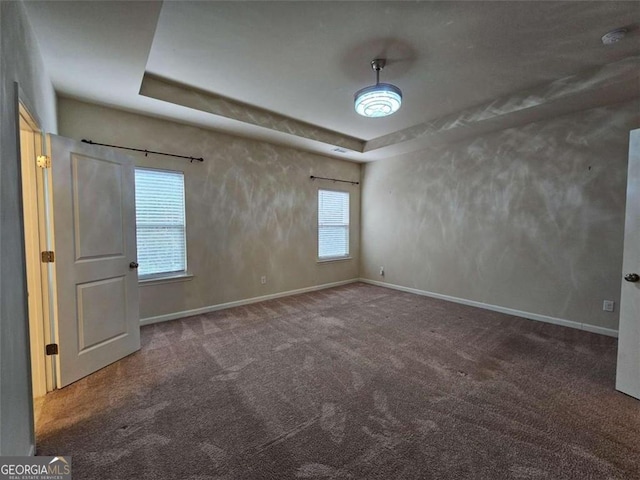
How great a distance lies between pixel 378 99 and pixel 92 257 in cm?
303

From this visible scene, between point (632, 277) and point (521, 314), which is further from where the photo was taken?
point (521, 314)

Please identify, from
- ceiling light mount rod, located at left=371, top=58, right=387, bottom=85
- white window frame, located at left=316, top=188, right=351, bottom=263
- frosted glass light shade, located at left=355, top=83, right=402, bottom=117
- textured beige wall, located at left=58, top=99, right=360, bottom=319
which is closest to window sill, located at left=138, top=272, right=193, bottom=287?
textured beige wall, located at left=58, top=99, right=360, bottom=319

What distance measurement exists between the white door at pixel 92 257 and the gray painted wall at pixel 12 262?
0.79 metres

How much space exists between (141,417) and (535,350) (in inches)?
143

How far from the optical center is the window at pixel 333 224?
5.51m

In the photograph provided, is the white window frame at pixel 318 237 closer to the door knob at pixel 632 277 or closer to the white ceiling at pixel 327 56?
the white ceiling at pixel 327 56

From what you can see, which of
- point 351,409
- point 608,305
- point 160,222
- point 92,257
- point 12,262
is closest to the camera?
point 12,262

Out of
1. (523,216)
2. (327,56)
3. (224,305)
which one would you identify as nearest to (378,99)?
(327,56)

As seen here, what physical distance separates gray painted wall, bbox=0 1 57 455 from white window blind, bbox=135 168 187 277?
1851 millimetres

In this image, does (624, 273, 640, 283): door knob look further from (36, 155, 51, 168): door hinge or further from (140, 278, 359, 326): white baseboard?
(36, 155, 51, 168): door hinge

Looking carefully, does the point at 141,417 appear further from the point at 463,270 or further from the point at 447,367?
the point at 463,270

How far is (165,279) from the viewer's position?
364cm

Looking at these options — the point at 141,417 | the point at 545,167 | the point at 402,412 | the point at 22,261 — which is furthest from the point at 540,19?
the point at 141,417

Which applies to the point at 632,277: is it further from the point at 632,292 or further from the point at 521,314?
the point at 521,314
